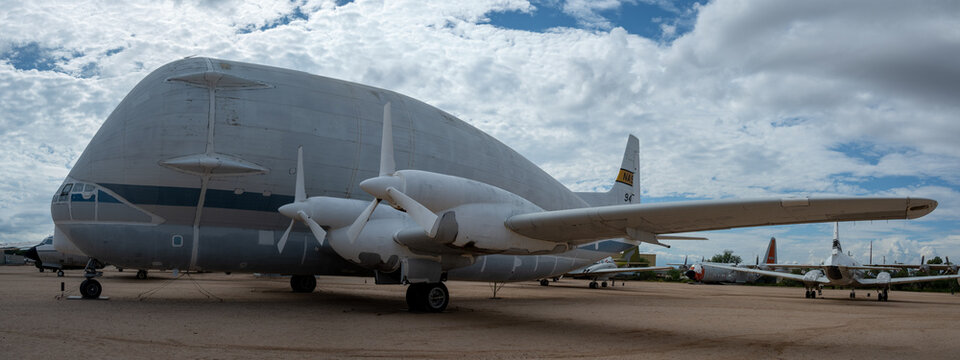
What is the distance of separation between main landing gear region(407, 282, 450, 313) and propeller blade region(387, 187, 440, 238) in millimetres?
2995

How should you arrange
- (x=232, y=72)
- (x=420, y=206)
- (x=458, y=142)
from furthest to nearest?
(x=458, y=142) → (x=232, y=72) → (x=420, y=206)

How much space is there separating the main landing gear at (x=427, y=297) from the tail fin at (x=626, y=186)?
11029mm

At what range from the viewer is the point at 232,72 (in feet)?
48.6

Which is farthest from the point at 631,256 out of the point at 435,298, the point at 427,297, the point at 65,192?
the point at 65,192

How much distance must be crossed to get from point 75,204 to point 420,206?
9.19 meters

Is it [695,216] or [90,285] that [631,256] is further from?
[90,285]

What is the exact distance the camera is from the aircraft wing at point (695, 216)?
7984 mm

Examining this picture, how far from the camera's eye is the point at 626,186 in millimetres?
23000

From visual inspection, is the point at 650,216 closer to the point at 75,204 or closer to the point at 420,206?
the point at 420,206

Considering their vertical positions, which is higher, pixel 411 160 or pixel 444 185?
pixel 411 160

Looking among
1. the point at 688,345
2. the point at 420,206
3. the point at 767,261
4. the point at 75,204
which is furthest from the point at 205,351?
the point at 767,261

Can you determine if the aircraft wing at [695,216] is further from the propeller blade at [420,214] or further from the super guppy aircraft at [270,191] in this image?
the propeller blade at [420,214]

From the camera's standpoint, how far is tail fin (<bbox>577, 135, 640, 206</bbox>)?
74.0ft

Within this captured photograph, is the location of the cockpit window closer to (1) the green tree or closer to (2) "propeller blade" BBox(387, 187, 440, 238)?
(2) "propeller blade" BBox(387, 187, 440, 238)
